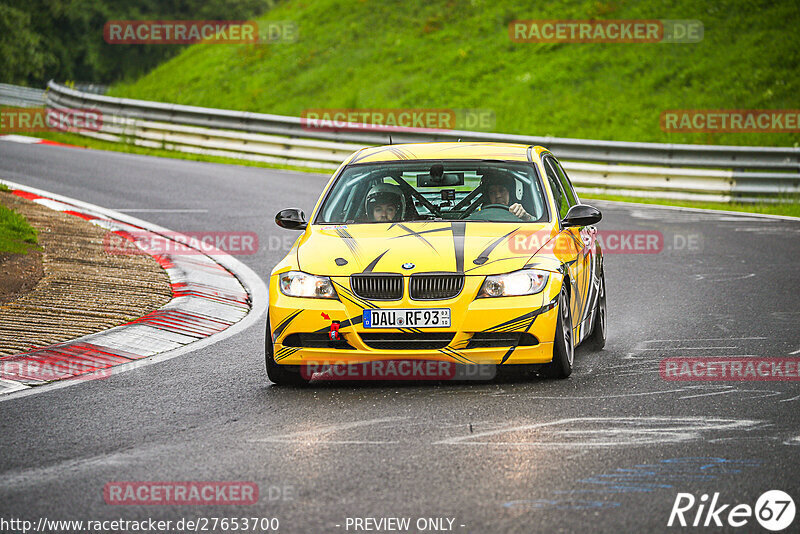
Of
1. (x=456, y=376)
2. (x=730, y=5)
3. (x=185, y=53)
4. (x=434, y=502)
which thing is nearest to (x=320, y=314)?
(x=456, y=376)

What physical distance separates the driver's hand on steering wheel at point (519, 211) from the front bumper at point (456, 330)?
40.1 inches

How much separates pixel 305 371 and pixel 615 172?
577 inches

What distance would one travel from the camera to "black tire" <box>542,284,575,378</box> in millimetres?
7270

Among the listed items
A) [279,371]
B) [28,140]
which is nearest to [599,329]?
[279,371]

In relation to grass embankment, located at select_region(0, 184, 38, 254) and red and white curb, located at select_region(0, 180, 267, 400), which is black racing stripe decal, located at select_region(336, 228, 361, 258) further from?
grass embankment, located at select_region(0, 184, 38, 254)

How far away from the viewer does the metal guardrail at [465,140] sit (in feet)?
65.9

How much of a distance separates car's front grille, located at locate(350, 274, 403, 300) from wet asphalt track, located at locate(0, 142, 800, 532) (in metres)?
0.63

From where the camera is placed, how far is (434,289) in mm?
7168

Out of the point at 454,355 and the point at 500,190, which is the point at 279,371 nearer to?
the point at 454,355

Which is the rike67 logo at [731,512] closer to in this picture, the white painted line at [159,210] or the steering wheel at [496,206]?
the steering wheel at [496,206]

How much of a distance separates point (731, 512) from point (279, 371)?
351 cm

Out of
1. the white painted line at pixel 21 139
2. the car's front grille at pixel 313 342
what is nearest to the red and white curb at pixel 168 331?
the car's front grille at pixel 313 342

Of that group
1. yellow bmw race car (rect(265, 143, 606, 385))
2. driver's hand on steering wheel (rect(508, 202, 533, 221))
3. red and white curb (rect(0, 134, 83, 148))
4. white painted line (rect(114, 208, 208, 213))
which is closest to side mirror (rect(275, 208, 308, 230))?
yellow bmw race car (rect(265, 143, 606, 385))

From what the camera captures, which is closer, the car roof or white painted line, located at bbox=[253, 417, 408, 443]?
white painted line, located at bbox=[253, 417, 408, 443]
